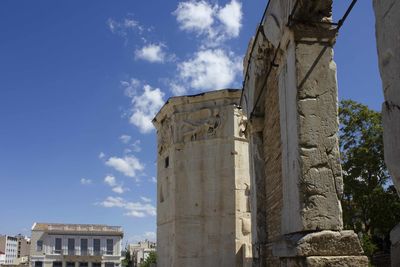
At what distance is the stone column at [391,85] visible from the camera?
2172 millimetres

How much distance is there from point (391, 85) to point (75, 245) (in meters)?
58.7

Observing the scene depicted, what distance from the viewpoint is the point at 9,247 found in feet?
297

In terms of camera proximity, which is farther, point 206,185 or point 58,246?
point 58,246

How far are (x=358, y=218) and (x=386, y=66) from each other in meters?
18.0

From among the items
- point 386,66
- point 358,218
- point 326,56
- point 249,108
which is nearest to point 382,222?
point 358,218

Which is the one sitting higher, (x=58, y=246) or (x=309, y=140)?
(x=309, y=140)

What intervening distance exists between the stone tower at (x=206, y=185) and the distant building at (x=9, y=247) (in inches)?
3081

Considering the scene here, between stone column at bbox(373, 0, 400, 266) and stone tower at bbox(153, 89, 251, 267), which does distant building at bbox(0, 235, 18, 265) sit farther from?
stone column at bbox(373, 0, 400, 266)

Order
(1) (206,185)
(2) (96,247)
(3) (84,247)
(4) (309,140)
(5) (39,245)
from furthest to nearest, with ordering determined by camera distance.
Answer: (2) (96,247)
(3) (84,247)
(5) (39,245)
(1) (206,185)
(4) (309,140)

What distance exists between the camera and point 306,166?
5.02 meters

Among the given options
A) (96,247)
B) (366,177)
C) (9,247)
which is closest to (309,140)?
(366,177)

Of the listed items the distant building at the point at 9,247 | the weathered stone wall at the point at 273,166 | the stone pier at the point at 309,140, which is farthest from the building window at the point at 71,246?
the stone pier at the point at 309,140

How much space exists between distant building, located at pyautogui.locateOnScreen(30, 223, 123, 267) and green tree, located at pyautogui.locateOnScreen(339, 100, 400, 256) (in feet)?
143

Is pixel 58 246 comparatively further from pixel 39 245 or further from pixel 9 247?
pixel 9 247
